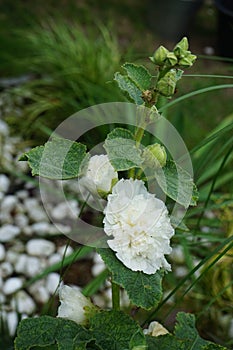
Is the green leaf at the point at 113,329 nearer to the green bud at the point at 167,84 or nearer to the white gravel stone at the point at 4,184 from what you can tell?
the green bud at the point at 167,84

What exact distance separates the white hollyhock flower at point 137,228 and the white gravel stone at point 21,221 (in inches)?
47.6

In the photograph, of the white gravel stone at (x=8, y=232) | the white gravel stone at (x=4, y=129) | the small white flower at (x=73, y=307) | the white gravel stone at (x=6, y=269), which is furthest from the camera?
the white gravel stone at (x=4, y=129)

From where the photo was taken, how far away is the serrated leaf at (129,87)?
0.76 metres

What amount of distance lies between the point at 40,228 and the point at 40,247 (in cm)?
8

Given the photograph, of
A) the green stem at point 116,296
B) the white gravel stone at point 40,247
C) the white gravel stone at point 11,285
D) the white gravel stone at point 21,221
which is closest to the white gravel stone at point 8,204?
the white gravel stone at point 21,221

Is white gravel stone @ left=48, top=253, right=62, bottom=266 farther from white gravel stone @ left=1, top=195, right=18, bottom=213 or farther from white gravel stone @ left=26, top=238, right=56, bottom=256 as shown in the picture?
white gravel stone @ left=1, top=195, right=18, bottom=213

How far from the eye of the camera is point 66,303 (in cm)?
85

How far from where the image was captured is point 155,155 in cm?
75

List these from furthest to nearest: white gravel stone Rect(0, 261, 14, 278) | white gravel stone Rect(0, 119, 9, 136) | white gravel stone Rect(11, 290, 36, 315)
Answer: white gravel stone Rect(0, 119, 9, 136) < white gravel stone Rect(0, 261, 14, 278) < white gravel stone Rect(11, 290, 36, 315)

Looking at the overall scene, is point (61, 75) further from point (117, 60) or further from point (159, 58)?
point (159, 58)

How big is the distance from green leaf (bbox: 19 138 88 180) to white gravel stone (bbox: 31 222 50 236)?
1138 millimetres

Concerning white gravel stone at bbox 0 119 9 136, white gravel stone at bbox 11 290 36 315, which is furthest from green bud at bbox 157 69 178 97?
white gravel stone at bbox 0 119 9 136

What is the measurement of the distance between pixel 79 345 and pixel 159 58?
1.18 feet

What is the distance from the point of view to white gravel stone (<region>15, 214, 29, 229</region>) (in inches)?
75.9
